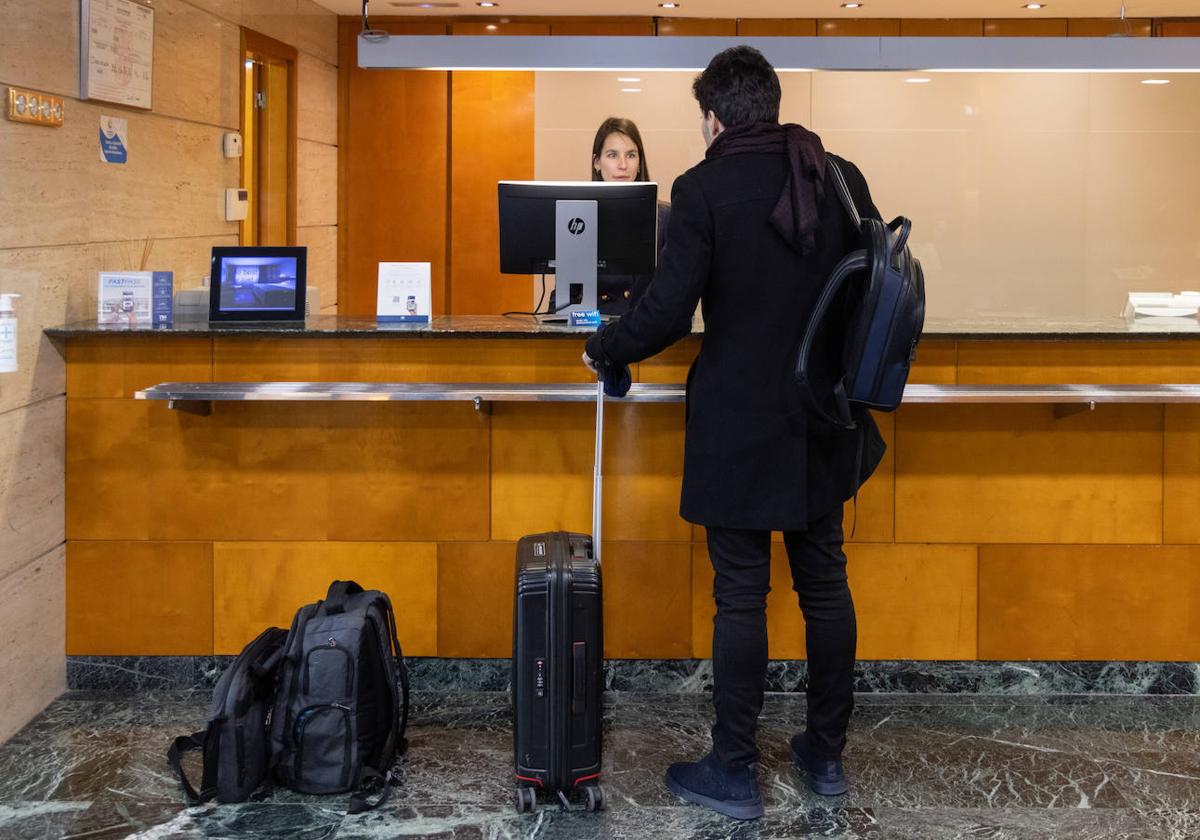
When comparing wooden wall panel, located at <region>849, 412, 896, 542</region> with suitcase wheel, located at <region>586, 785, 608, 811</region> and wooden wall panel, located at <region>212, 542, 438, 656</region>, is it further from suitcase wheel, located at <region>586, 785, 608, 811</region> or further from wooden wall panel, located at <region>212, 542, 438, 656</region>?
wooden wall panel, located at <region>212, 542, 438, 656</region>

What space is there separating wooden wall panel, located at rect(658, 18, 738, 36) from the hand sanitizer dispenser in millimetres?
4748

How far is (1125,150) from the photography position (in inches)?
275

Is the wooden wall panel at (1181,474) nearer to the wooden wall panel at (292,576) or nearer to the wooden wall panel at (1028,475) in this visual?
the wooden wall panel at (1028,475)

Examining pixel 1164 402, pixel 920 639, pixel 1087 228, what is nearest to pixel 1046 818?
pixel 920 639

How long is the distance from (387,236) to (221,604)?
3.99 metres

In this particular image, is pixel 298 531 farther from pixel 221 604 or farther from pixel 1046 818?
pixel 1046 818

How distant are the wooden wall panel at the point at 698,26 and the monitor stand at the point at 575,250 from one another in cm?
342

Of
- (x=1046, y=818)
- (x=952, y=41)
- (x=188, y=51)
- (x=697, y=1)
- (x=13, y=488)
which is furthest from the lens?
(x=697, y=1)

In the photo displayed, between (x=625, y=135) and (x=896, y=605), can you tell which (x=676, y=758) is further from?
(x=625, y=135)

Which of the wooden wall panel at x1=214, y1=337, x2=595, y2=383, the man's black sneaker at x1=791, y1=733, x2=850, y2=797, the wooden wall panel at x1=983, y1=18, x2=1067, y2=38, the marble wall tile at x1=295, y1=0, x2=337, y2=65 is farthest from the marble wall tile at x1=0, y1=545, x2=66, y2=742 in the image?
the wooden wall panel at x1=983, y1=18, x2=1067, y2=38

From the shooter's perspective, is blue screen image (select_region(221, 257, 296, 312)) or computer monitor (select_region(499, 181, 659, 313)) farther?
computer monitor (select_region(499, 181, 659, 313))

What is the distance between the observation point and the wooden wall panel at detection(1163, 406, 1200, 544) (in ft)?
12.4

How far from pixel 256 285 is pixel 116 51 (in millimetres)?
994

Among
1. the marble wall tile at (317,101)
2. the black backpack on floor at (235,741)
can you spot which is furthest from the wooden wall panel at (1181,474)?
the marble wall tile at (317,101)
